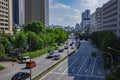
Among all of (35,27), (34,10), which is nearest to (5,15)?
(35,27)

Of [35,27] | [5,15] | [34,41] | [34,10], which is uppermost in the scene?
[34,10]

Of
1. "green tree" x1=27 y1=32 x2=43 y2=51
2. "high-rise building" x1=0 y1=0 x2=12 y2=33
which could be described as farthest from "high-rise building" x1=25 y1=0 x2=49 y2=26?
"green tree" x1=27 y1=32 x2=43 y2=51

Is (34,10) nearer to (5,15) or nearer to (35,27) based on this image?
(35,27)

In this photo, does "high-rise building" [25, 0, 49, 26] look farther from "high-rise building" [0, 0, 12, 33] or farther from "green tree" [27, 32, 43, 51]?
"green tree" [27, 32, 43, 51]

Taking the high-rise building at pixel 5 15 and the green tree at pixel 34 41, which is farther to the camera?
the high-rise building at pixel 5 15

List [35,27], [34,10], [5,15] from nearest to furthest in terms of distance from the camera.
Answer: [5,15], [35,27], [34,10]

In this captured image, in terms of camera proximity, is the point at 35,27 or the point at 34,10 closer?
the point at 35,27

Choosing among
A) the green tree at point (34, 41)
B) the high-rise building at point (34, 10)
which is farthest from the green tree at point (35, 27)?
the high-rise building at point (34, 10)

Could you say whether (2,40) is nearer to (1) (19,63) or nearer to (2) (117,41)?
(1) (19,63)

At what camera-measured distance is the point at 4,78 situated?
4050cm

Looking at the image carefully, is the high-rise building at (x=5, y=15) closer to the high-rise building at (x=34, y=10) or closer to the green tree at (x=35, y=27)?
the green tree at (x=35, y=27)

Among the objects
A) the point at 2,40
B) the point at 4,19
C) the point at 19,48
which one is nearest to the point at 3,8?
the point at 4,19

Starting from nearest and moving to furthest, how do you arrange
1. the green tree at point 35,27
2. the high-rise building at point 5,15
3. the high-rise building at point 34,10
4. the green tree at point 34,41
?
the green tree at point 34,41 < the high-rise building at point 5,15 < the green tree at point 35,27 < the high-rise building at point 34,10

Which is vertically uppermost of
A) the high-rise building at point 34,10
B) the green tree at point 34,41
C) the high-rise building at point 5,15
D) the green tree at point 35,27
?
the high-rise building at point 34,10
